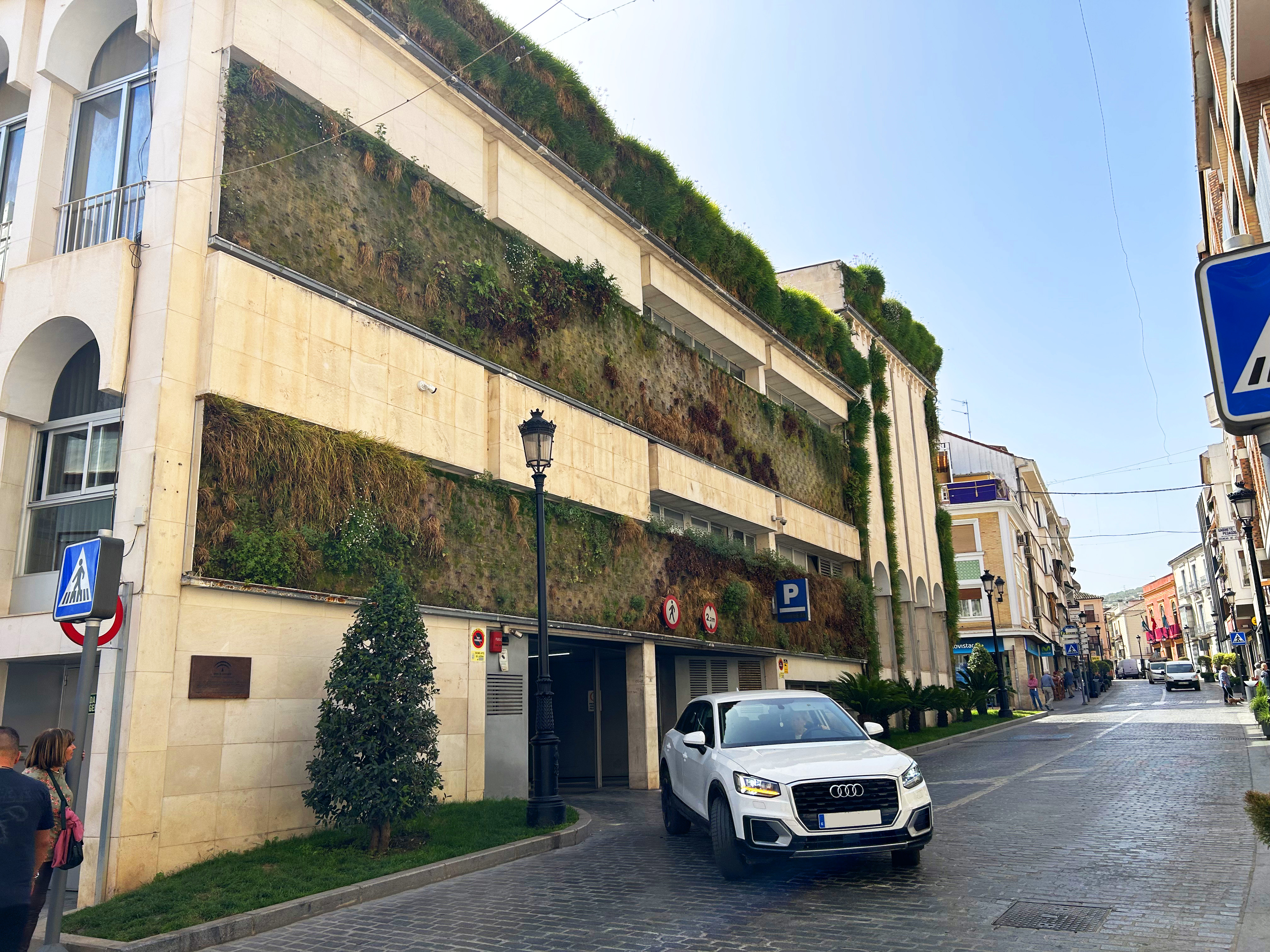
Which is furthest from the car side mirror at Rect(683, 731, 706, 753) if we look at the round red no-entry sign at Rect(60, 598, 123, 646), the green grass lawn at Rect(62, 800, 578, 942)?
the round red no-entry sign at Rect(60, 598, 123, 646)

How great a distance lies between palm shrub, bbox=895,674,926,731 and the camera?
28422 mm

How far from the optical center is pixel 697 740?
10.6m

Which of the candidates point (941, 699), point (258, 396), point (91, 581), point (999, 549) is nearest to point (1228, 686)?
point (999, 549)

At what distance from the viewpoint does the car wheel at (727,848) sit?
8922mm

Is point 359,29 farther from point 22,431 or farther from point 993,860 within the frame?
point 993,860

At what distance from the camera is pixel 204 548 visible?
1129 centimetres

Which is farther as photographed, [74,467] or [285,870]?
[74,467]

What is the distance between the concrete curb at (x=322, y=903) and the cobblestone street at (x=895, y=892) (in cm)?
18

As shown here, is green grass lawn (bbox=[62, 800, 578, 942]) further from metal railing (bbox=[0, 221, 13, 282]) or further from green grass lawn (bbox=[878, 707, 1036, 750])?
green grass lawn (bbox=[878, 707, 1036, 750])

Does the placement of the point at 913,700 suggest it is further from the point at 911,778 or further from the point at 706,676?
the point at 911,778

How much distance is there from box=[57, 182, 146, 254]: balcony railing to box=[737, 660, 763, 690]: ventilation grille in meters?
18.0

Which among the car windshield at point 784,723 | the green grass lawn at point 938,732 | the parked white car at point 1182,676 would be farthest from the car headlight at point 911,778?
the parked white car at point 1182,676

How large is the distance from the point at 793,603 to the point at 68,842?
21979 mm

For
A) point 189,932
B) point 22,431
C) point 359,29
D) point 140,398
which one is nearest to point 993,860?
point 189,932
